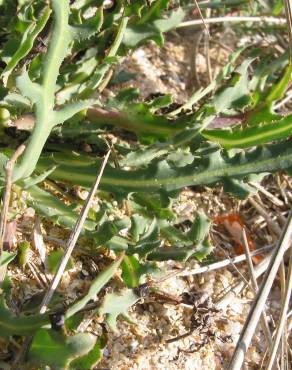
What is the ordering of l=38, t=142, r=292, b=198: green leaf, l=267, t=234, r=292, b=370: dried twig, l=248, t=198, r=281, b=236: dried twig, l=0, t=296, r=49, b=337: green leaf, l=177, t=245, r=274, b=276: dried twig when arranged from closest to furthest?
l=0, t=296, r=49, b=337: green leaf < l=267, t=234, r=292, b=370: dried twig < l=38, t=142, r=292, b=198: green leaf < l=177, t=245, r=274, b=276: dried twig < l=248, t=198, r=281, b=236: dried twig

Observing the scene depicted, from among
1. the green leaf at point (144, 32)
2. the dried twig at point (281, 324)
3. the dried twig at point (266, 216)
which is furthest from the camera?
the dried twig at point (266, 216)

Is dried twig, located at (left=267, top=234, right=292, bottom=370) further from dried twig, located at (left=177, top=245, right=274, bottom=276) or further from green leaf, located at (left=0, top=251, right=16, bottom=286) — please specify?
green leaf, located at (left=0, top=251, right=16, bottom=286)

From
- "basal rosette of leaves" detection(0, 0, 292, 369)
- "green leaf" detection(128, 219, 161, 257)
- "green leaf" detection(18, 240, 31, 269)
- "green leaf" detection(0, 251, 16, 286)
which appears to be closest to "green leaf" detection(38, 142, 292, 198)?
"basal rosette of leaves" detection(0, 0, 292, 369)

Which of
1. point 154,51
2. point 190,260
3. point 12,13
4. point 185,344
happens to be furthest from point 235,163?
point 154,51

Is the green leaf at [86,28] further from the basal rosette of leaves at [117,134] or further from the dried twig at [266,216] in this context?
the dried twig at [266,216]

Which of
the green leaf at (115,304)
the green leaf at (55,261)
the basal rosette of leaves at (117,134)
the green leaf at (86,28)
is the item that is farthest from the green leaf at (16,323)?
the green leaf at (86,28)

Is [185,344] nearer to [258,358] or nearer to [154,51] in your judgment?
[258,358]

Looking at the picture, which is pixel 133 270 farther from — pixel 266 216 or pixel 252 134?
pixel 266 216

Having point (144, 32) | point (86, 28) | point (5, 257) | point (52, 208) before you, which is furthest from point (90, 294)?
point (144, 32)
